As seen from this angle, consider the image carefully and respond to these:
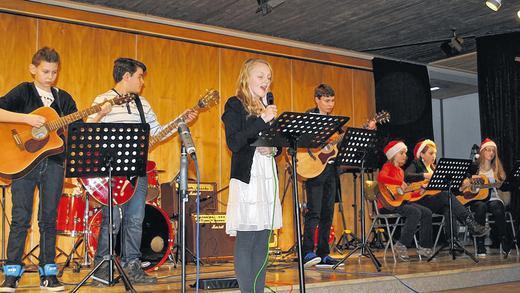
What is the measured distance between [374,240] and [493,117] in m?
2.76

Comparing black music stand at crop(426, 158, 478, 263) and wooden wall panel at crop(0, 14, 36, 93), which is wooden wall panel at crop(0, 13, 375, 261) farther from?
black music stand at crop(426, 158, 478, 263)

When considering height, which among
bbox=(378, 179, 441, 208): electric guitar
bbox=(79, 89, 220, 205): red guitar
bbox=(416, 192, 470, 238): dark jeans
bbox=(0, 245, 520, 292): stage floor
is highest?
bbox=(79, 89, 220, 205): red guitar

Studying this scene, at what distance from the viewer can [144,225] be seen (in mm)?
5887

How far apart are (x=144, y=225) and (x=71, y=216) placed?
0.83 m

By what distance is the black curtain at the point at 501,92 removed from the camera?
9.21 meters

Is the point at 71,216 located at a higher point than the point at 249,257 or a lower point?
higher

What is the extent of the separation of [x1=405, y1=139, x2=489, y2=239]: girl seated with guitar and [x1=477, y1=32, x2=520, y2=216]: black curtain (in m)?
2.13

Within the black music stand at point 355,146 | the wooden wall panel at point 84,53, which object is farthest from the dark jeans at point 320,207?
the wooden wall panel at point 84,53

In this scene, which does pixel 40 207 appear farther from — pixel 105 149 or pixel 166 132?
pixel 166 132

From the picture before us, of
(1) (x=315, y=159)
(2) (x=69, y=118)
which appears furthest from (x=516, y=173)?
(2) (x=69, y=118)

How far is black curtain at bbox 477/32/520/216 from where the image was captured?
921 cm

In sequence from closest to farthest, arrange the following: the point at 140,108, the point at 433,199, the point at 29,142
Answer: the point at 29,142 < the point at 140,108 < the point at 433,199

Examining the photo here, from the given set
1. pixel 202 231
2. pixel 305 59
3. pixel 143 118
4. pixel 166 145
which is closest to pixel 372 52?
pixel 305 59

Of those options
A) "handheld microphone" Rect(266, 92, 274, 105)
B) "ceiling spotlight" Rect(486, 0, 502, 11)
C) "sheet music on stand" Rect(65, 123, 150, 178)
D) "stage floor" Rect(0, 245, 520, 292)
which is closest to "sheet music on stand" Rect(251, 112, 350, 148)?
"handheld microphone" Rect(266, 92, 274, 105)
